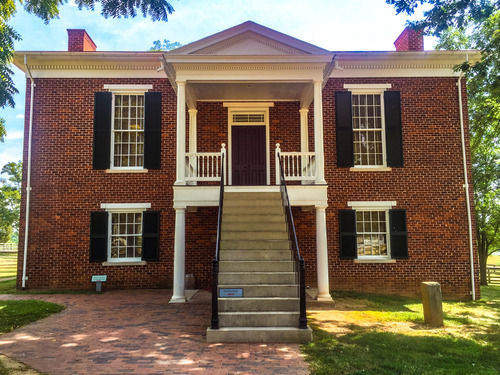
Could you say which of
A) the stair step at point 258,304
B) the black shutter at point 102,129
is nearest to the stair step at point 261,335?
the stair step at point 258,304

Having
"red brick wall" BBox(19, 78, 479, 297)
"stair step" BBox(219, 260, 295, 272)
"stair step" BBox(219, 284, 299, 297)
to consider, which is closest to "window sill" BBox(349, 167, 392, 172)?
"red brick wall" BBox(19, 78, 479, 297)

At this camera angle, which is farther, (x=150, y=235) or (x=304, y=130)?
(x=304, y=130)

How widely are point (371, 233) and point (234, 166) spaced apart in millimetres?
4590

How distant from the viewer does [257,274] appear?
7.41 metres

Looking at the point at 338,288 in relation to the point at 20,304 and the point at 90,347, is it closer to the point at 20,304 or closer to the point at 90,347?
the point at 90,347

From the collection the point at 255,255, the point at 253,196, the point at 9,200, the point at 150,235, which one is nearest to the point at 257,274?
the point at 255,255

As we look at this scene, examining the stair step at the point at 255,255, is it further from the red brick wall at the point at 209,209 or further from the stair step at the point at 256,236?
the red brick wall at the point at 209,209

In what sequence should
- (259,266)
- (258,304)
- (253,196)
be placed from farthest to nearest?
(253,196)
(259,266)
(258,304)

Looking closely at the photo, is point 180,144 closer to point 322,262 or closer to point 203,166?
point 203,166

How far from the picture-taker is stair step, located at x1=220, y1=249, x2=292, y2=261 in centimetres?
802

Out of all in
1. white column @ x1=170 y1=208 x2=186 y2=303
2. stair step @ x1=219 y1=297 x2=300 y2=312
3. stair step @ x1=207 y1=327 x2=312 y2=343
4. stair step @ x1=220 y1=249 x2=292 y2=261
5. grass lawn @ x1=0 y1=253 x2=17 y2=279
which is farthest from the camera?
grass lawn @ x1=0 y1=253 x2=17 y2=279

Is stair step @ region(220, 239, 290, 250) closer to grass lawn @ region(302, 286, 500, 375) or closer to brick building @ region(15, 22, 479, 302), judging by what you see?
grass lawn @ region(302, 286, 500, 375)

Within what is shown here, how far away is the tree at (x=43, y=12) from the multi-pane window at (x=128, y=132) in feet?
9.57

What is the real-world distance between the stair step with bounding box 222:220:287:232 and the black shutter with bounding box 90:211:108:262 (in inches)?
173
